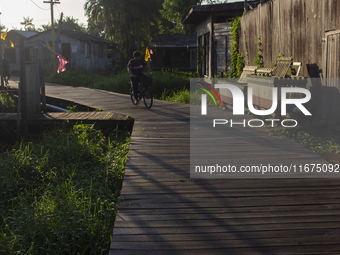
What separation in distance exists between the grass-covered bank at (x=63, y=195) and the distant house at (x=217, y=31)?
22.4 ft

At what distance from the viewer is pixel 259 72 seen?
9133 mm

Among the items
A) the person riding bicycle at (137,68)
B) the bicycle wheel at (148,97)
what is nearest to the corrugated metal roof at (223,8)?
the person riding bicycle at (137,68)

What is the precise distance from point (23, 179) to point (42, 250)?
2357mm

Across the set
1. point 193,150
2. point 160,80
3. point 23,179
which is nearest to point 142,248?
point 193,150

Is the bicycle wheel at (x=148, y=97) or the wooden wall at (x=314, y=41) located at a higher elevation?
the wooden wall at (x=314, y=41)

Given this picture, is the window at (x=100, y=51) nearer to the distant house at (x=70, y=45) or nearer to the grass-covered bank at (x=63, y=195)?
the distant house at (x=70, y=45)

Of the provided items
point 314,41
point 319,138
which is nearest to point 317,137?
point 319,138

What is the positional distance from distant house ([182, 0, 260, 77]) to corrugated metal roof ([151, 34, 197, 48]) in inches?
801

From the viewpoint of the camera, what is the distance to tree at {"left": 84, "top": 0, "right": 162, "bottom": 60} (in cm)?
3362

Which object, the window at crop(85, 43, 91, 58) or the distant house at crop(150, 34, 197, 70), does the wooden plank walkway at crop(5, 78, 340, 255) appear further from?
the distant house at crop(150, 34, 197, 70)

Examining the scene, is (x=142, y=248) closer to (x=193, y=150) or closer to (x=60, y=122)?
(x=193, y=150)

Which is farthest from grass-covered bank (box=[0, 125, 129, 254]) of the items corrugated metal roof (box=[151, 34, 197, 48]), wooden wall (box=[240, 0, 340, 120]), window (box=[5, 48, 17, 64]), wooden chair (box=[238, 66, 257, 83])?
window (box=[5, 48, 17, 64])

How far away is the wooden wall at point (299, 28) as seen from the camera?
6.50 meters

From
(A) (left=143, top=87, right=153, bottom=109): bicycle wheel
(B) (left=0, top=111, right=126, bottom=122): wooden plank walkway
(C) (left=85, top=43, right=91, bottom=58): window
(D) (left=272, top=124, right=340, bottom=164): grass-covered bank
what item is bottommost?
(D) (left=272, top=124, right=340, bottom=164): grass-covered bank
